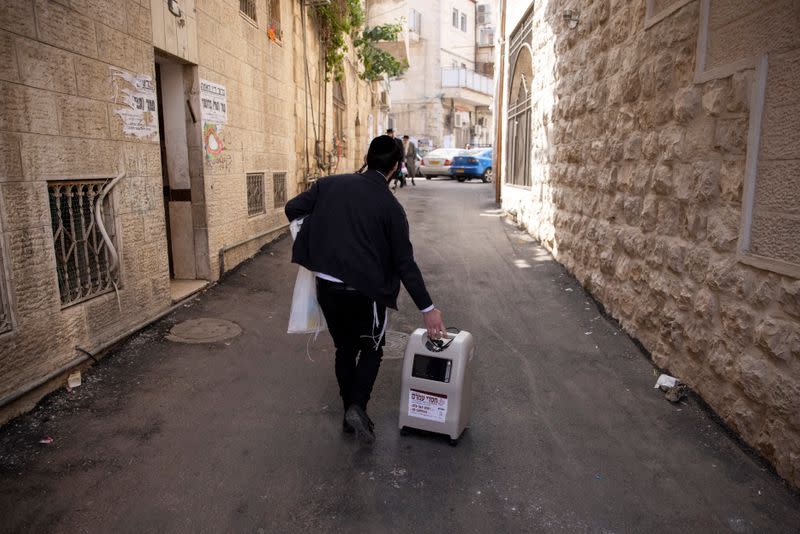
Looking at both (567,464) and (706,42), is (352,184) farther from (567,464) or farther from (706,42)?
(706,42)

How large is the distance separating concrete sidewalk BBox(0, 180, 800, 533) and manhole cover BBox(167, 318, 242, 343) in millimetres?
149

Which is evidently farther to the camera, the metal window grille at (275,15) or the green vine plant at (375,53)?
the green vine plant at (375,53)

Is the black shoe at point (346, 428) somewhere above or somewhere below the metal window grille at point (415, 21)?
below

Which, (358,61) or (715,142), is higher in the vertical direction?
(358,61)

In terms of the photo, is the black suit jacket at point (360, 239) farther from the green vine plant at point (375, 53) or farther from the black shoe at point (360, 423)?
the green vine plant at point (375, 53)

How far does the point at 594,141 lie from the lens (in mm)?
6582

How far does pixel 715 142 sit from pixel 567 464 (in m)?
2.35

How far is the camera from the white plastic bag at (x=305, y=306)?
3.55 m

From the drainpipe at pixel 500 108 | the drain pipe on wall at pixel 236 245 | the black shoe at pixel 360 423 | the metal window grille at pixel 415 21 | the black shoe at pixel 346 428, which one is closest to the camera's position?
the black shoe at pixel 360 423

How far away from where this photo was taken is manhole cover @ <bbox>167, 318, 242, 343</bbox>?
A: 17.9 feet

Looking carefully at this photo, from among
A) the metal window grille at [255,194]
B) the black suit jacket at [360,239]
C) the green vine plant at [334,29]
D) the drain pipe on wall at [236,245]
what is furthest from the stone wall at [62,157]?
the green vine plant at [334,29]

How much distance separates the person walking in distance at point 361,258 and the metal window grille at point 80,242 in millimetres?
2039

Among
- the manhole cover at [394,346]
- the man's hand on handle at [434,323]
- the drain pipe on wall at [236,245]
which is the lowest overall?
the manhole cover at [394,346]

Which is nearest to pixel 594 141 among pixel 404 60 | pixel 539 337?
pixel 539 337
